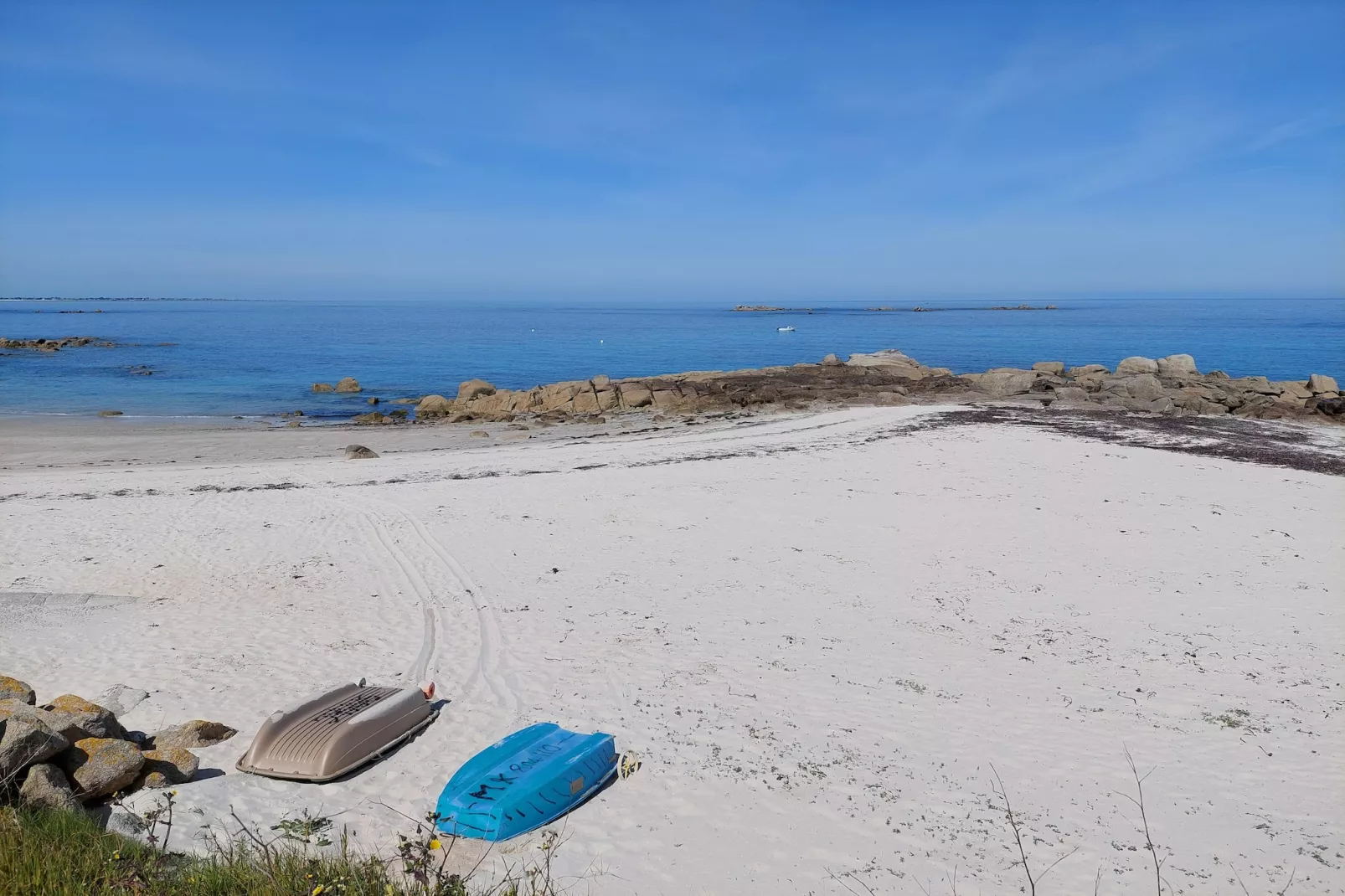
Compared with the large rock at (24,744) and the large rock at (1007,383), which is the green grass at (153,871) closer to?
the large rock at (24,744)

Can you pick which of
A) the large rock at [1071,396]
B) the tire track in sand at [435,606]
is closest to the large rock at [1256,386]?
the large rock at [1071,396]

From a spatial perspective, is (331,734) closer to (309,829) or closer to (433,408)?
(309,829)

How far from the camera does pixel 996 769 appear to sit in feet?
20.3

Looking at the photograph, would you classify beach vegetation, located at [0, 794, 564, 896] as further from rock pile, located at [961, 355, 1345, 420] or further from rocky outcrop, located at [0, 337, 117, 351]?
rocky outcrop, located at [0, 337, 117, 351]

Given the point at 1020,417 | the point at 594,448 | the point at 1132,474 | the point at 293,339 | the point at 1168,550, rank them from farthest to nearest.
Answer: the point at 293,339 → the point at 1020,417 → the point at 594,448 → the point at 1132,474 → the point at 1168,550

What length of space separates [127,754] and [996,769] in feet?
20.2

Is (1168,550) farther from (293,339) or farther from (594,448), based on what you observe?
(293,339)

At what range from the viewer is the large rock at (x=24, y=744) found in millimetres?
4797

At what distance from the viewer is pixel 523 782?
5406mm

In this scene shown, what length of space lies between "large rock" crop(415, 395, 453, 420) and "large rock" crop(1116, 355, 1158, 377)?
30.3 metres

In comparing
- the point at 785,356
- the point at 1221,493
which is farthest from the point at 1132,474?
the point at 785,356

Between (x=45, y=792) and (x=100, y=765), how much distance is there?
2.25ft

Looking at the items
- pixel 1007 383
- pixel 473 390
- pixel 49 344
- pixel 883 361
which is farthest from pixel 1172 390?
pixel 49 344

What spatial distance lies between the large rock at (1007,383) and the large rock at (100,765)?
112 feet
